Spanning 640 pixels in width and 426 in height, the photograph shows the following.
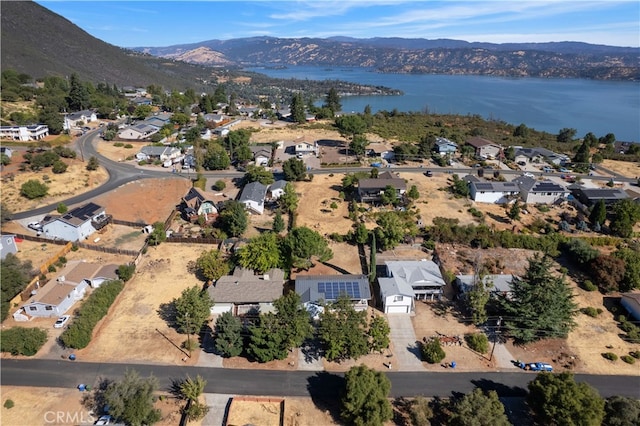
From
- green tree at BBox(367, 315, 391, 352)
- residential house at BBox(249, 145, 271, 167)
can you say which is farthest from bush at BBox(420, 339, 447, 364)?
residential house at BBox(249, 145, 271, 167)

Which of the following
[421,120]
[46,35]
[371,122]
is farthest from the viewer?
[46,35]

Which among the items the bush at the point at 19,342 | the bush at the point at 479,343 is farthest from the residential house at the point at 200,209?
the bush at the point at 479,343

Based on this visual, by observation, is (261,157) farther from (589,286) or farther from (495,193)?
(589,286)

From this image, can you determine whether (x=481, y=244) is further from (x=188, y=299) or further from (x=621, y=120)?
(x=621, y=120)

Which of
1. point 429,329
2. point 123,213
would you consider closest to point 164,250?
point 123,213

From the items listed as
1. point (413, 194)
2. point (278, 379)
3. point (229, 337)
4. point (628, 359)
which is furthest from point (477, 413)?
point (413, 194)

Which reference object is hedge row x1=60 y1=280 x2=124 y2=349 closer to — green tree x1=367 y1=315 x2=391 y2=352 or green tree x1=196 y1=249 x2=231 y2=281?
green tree x1=196 y1=249 x2=231 y2=281
